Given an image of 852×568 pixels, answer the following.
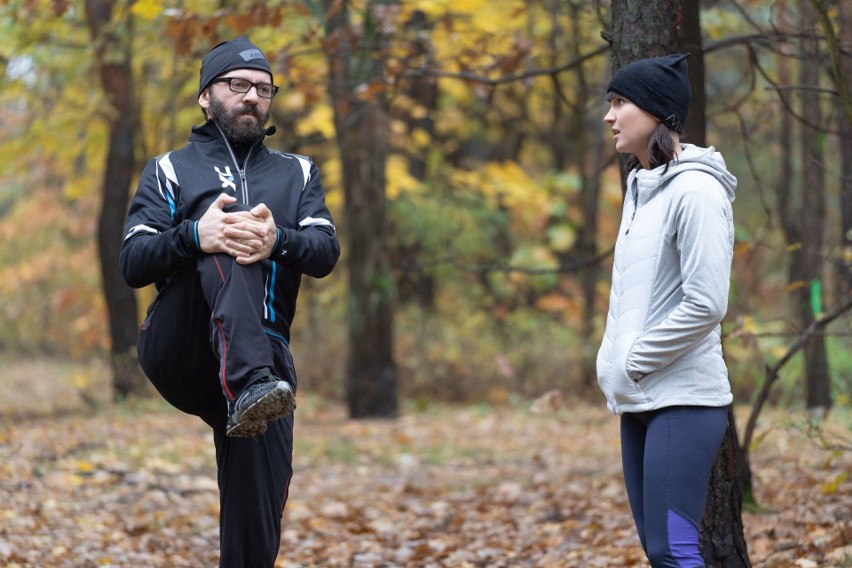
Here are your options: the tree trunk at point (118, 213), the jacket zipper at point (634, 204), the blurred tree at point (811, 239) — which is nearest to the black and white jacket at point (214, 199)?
the jacket zipper at point (634, 204)

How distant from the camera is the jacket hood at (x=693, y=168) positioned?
3586 millimetres

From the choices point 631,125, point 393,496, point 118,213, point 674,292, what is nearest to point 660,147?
point 631,125

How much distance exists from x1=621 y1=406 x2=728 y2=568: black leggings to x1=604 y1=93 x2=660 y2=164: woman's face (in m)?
0.93

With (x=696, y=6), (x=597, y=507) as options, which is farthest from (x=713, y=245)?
(x=597, y=507)

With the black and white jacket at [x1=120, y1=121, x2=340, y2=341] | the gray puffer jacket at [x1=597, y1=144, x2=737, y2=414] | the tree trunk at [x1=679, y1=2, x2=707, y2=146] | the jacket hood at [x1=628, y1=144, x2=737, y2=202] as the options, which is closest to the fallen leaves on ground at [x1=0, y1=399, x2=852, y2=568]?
the tree trunk at [x1=679, y1=2, x2=707, y2=146]

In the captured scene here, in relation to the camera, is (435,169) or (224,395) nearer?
(224,395)

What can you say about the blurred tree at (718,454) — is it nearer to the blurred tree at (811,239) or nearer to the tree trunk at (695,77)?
the tree trunk at (695,77)

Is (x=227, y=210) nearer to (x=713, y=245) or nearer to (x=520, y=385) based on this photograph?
(x=713, y=245)

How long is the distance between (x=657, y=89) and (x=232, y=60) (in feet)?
5.30

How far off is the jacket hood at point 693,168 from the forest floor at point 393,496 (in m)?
2.37

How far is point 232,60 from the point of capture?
13.5 feet

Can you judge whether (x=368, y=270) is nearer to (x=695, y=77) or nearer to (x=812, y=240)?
(x=812, y=240)

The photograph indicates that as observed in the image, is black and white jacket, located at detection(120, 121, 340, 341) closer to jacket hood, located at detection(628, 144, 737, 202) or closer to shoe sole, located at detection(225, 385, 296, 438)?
A: shoe sole, located at detection(225, 385, 296, 438)

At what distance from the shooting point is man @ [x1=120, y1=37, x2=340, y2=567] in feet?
12.3
